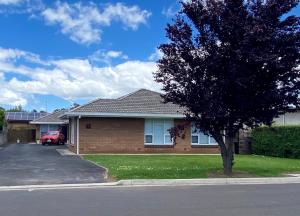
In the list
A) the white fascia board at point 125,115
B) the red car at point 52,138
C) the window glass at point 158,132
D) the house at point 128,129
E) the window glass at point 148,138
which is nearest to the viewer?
the white fascia board at point 125,115

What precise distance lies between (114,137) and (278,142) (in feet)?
36.0

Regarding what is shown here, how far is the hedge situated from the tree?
11.7 m

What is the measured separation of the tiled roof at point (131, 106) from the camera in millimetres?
33625

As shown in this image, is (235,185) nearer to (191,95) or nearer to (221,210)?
(191,95)

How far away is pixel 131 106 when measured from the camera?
34.9m

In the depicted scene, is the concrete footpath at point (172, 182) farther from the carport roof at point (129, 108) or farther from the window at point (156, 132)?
the window at point (156, 132)

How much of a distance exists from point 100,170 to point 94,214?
10.3 metres

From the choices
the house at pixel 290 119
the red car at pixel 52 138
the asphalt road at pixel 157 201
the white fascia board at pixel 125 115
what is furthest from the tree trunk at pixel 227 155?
the red car at pixel 52 138

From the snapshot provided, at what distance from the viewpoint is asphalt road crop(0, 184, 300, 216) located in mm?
10545

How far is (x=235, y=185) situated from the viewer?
16484mm

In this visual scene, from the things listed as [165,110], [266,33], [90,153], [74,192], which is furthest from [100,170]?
[165,110]

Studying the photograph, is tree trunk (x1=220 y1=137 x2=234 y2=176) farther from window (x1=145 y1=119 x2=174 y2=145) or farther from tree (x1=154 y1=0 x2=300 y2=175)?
window (x1=145 y1=119 x2=174 y2=145)

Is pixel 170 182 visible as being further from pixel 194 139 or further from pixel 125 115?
pixel 194 139

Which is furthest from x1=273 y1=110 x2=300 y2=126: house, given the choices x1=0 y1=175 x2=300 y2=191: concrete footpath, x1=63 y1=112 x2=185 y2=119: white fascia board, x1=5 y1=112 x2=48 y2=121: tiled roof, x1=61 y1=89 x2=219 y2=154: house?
x1=5 y1=112 x2=48 y2=121: tiled roof
